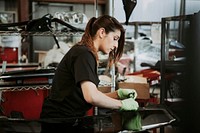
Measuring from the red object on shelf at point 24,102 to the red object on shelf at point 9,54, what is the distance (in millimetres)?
1637

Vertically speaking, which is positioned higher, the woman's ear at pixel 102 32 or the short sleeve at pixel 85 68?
the woman's ear at pixel 102 32

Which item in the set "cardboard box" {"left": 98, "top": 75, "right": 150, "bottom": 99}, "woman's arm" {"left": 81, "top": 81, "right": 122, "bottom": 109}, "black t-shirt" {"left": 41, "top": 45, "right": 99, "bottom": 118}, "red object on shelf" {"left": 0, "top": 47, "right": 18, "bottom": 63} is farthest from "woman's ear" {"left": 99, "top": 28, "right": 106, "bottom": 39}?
"red object on shelf" {"left": 0, "top": 47, "right": 18, "bottom": 63}

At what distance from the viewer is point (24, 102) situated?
87.6 inches

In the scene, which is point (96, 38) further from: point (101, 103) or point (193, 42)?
point (193, 42)

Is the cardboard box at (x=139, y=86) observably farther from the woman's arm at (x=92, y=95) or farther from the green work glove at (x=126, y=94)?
the woman's arm at (x=92, y=95)

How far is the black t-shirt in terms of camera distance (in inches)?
59.7

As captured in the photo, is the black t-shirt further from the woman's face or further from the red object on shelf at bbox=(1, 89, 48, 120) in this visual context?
the red object on shelf at bbox=(1, 89, 48, 120)

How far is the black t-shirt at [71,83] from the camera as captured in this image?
4.97 feet

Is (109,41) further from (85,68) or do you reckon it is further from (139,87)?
(139,87)

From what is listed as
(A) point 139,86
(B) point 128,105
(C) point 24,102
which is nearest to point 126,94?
(B) point 128,105

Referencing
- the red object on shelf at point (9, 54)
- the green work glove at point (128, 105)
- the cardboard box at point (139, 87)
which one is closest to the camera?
the green work glove at point (128, 105)

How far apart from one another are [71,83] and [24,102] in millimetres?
734

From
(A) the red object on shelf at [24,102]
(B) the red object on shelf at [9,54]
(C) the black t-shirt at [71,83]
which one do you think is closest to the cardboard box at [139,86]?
(A) the red object on shelf at [24,102]

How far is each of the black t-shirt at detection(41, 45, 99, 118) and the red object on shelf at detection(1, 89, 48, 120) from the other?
0.47 m
